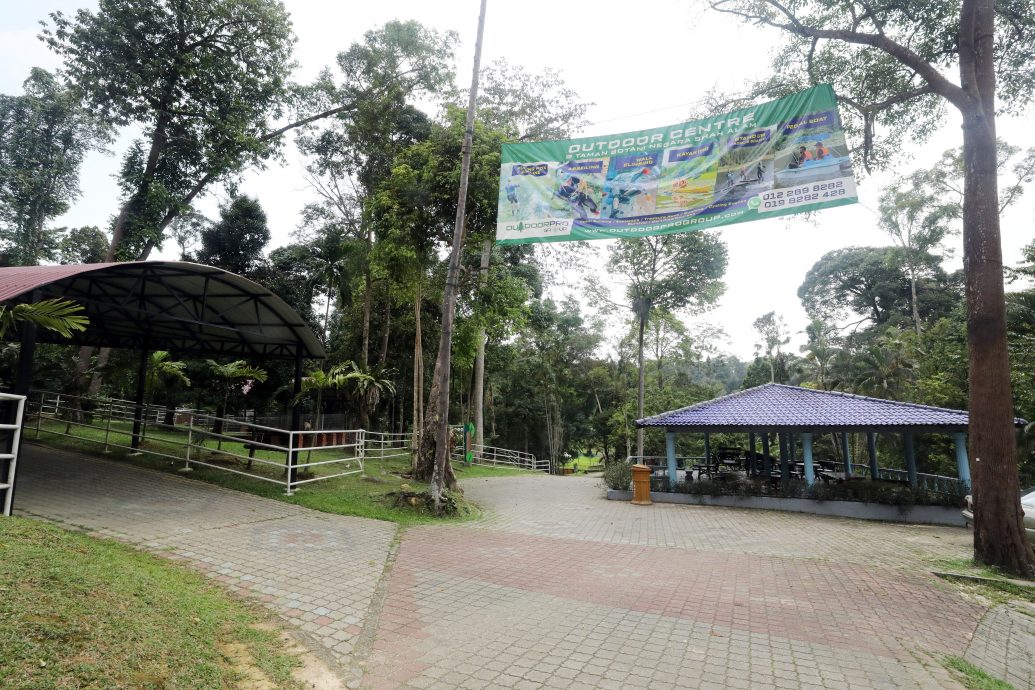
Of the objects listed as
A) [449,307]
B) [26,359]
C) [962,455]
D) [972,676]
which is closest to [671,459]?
[962,455]

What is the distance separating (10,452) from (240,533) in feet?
8.39

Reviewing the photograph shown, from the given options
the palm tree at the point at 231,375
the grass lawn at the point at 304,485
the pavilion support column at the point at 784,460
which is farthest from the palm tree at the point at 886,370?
the palm tree at the point at 231,375

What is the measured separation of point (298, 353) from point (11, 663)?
33.6ft

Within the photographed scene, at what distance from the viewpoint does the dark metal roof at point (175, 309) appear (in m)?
8.62

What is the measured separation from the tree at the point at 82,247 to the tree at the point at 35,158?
2907mm

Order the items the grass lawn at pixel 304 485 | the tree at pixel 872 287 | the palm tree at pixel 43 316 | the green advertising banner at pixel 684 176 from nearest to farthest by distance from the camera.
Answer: the palm tree at pixel 43 316
the green advertising banner at pixel 684 176
the grass lawn at pixel 304 485
the tree at pixel 872 287

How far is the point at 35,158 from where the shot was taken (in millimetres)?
26453

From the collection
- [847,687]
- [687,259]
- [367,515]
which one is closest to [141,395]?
[367,515]

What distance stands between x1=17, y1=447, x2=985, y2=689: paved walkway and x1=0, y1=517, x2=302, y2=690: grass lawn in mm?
540

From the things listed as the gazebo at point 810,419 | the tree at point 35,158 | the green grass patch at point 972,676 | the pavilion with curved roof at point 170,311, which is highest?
the tree at point 35,158

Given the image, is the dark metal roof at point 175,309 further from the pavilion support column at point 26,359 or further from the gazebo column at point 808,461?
the gazebo column at point 808,461

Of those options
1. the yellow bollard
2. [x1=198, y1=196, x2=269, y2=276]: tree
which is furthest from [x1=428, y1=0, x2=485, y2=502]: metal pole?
[x1=198, y1=196, x2=269, y2=276]: tree

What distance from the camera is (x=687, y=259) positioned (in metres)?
23.3

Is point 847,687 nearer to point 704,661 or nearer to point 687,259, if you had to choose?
point 704,661
